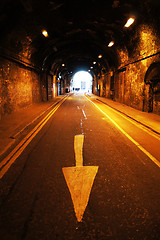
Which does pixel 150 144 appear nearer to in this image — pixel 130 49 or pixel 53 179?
pixel 53 179

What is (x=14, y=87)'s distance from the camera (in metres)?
12.9

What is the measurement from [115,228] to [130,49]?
15873mm

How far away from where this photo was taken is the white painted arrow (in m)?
3.03

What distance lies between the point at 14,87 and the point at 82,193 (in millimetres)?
11377

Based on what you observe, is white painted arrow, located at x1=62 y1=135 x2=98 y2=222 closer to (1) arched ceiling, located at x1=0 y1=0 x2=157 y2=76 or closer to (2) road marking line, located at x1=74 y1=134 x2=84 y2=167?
(2) road marking line, located at x1=74 y1=134 x2=84 y2=167

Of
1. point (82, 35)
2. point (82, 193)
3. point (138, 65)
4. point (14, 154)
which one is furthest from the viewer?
point (82, 35)

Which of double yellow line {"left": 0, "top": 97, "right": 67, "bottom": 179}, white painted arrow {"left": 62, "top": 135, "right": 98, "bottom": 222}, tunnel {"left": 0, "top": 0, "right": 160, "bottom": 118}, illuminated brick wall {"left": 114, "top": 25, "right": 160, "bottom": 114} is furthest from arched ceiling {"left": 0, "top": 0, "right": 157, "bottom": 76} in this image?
white painted arrow {"left": 62, "top": 135, "right": 98, "bottom": 222}

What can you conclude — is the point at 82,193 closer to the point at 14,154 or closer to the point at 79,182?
the point at 79,182

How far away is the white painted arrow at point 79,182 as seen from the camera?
303cm

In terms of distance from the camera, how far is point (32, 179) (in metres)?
3.91

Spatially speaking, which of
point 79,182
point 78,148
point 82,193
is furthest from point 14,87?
point 82,193

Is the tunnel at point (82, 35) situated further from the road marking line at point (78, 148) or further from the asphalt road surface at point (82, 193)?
the asphalt road surface at point (82, 193)

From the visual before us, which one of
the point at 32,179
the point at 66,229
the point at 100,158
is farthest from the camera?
the point at 100,158

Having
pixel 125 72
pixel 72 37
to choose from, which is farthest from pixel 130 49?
pixel 72 37
